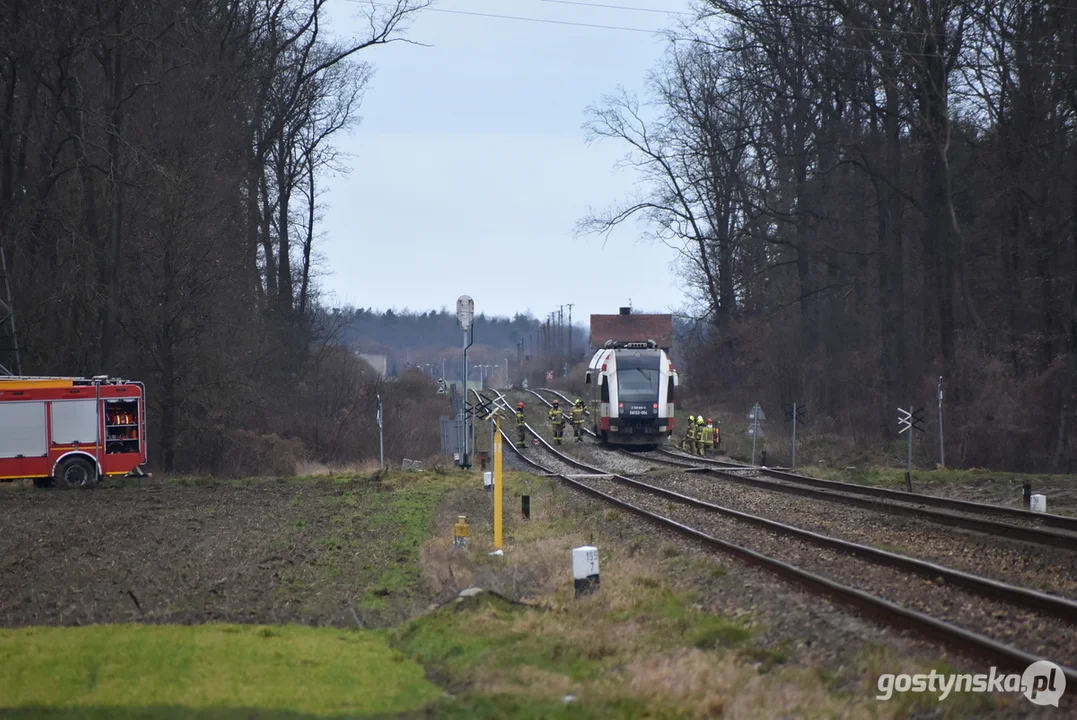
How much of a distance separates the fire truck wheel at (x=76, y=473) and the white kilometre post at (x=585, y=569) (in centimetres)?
1977

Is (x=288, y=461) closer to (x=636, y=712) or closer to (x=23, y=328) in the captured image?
(x=23, y=328)

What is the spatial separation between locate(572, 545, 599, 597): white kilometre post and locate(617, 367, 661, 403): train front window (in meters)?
27.6

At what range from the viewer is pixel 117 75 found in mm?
32250

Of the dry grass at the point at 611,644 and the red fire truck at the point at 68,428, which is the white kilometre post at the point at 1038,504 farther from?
the red fire truck at the point at 68,428

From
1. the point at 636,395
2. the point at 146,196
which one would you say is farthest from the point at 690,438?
the point at 146,196

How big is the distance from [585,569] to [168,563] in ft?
18.9

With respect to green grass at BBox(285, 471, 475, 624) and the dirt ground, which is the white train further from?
the dirt ground

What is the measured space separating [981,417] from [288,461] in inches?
867

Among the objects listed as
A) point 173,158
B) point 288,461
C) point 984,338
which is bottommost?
point 288,461

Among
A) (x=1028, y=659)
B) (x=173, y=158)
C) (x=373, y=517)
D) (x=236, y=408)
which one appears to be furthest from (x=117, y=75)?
(x=1028, y=659)

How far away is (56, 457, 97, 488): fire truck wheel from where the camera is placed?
90.6ft

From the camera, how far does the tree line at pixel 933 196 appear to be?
105 feet

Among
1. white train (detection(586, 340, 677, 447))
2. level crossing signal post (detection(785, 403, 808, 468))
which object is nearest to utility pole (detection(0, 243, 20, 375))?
white train (detection(586, 340, 677, 447))

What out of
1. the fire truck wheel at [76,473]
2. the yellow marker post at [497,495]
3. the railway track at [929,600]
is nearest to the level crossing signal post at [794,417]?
the railway track at [929,600]
